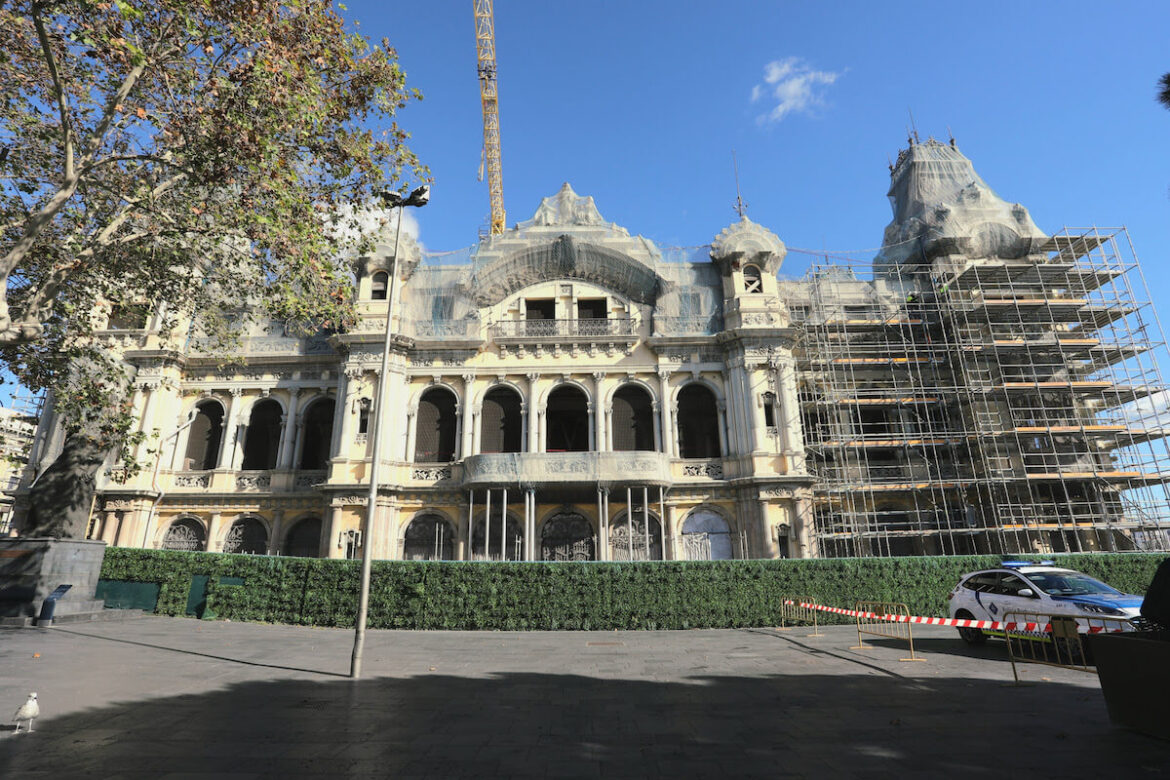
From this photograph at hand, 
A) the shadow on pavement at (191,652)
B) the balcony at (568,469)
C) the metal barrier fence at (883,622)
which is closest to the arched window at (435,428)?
the balcony at (568,469)

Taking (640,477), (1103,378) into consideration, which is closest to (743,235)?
(640,477)

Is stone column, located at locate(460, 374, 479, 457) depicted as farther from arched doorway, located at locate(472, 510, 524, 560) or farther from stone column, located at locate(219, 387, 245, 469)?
stone column, located at locate(219, 387, 245, 469)

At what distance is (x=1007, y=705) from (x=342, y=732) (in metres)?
7.53

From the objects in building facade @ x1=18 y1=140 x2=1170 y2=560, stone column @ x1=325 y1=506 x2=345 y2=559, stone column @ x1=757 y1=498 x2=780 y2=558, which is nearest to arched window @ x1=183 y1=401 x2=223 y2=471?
building facade @ x1=18 y1=140 x2=1170 y2=560

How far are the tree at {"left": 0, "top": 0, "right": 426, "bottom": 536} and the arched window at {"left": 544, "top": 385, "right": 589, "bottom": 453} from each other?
13.6 m

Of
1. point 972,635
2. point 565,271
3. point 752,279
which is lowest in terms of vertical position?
point 972,635

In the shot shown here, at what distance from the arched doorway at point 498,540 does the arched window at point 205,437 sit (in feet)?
41.5

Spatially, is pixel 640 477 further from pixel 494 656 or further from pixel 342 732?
pixel 342 732

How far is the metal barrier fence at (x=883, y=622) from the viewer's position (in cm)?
1171

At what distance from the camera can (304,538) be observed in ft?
81.7

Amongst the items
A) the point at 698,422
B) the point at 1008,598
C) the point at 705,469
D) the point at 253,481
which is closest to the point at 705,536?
the point at 705,469

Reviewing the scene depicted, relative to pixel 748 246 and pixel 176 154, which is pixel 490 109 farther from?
pixel 176 154

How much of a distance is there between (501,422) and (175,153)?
657 inches

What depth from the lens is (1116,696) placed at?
19.5ft
